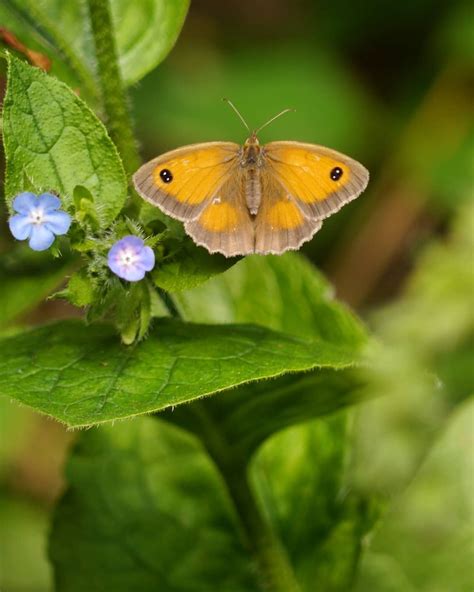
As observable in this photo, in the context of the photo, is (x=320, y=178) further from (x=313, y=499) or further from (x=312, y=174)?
(x=313, y=499)

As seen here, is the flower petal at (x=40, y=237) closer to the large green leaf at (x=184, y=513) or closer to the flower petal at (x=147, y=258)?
the flower petal at (x=147, y=258)

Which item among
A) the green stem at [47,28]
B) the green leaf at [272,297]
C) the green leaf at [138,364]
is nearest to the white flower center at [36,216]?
the green leaf at [138,364]

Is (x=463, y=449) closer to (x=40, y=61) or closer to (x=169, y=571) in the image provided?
(x=169, y=571)

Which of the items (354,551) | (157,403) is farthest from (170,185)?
(354,551)

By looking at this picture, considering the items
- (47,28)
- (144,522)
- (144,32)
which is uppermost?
(144,32)

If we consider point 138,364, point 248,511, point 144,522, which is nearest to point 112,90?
point 138,364

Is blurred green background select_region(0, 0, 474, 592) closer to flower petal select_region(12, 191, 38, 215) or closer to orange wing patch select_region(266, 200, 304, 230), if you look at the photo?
orange wing patch select_region(266, 200, 304, 230)
